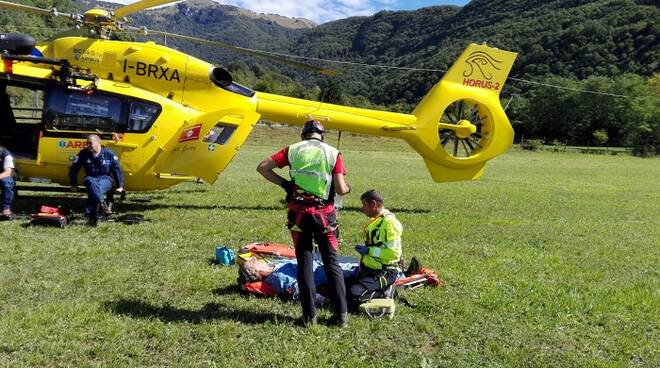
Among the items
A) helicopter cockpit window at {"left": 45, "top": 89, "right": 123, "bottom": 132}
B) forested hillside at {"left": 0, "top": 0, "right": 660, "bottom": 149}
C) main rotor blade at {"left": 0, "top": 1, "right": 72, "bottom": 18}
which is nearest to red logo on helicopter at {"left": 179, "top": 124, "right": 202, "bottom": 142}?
helicopter cockpit window at {"left": 45, "top": 89, "right": 123, "bottom": 132}

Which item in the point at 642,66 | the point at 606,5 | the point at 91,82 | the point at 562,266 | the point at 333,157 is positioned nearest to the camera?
the point at 333,157

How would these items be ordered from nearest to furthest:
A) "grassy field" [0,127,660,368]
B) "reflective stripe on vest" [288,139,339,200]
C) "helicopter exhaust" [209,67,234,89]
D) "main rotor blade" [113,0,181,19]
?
1. "grassy field" [0,127,660,368]
2. "reflective stripe on vest" [288,139,339,200]
3. "main rotor blade" [113,0,181,19]
4. "helicopter exhaust" [209,67,234,89]

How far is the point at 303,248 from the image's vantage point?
529 cm

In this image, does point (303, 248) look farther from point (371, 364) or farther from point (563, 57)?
point (563, 57)

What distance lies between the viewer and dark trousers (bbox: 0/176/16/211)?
Result: 9.52 meters

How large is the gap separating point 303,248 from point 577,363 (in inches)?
111

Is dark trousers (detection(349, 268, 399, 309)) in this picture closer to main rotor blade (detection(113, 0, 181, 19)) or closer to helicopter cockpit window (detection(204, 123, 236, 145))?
helicopter cockpit window (detection(204, 123, 236, 145))

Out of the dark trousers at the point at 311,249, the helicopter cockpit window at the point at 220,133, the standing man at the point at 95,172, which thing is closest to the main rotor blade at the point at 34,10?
the standing man at the point at 95,172

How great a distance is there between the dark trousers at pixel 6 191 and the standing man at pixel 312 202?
266 inches

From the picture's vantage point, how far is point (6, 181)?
31.2 ft

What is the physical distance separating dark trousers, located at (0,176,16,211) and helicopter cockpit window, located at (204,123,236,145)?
3.68 metres

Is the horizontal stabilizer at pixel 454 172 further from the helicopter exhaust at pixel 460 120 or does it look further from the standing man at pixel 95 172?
the standing man at pixel 95 172

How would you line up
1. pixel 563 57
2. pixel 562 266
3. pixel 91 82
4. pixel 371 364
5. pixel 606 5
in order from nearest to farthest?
pixel 371 364
pixel 562 266
pixel 91 82
pixel 563 57
pixel 606 5

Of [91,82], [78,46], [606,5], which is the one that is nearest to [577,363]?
[91,82]
